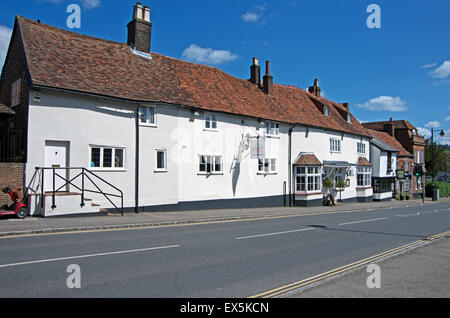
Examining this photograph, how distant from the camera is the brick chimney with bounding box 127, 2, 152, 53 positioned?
23109 millimetres

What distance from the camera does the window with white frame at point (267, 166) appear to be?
88.4ft

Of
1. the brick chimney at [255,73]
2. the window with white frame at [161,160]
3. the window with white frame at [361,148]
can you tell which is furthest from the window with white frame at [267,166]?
the window with white frame at [361,148]

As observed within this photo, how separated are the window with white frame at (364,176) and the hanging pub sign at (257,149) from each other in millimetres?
16792

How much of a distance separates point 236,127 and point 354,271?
58.4 feet

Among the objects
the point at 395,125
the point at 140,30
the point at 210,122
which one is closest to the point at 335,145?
the point at 210,122

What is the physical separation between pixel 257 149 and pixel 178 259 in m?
17.4

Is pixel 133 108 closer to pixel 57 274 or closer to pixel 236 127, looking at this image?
pixel 236 127

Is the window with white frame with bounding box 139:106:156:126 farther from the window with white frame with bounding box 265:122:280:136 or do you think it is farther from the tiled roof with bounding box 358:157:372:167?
the tiled roof with bounding box 358:157:372:167

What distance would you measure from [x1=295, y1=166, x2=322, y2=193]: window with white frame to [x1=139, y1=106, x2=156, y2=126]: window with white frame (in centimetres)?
1382

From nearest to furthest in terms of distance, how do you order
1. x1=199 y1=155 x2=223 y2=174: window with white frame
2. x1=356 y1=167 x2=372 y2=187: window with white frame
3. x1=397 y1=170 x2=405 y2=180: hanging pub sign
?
x1=199 y1=155 x2=223 y2=174: window with white frame → x1=356 y1=167 x2=372 y2=187: window with white frame → x1=397 y1=170 x2=405 y2=180: hanging pub sign

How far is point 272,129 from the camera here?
28.0 meters

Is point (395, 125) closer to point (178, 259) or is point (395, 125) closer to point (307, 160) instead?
point (307, 160)

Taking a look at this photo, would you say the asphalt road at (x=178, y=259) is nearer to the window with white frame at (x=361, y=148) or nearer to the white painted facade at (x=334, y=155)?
the white painted facade at (x=334, y=155)

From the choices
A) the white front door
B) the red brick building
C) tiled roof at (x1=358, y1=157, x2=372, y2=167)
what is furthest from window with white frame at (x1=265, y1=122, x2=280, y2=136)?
the red brick building
